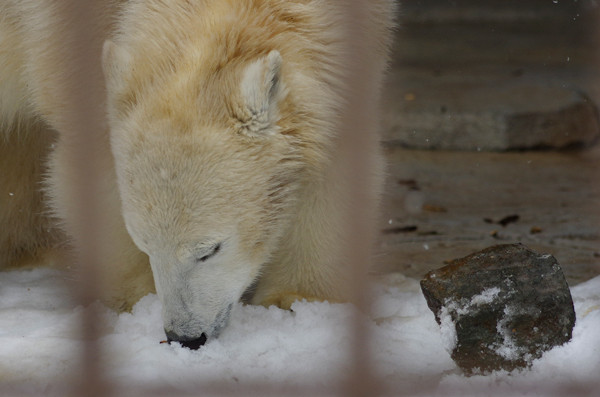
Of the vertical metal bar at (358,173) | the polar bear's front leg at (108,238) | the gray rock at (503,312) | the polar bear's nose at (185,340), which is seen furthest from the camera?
the polar bear's front leg at (108,238)

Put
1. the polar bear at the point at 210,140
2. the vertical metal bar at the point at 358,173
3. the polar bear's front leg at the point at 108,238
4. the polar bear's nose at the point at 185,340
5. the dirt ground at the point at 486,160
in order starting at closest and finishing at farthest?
the vertical metal bar at the point at 358,173
the polar bear at the point at 210,140
the polar bear's nose at the point at 185,340
the polar bear's front leg at the point at 108,238
the dirt ground at the point at 486,160

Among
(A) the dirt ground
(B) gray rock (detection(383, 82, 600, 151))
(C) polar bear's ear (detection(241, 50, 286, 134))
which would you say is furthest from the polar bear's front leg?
(B) gray rock (detection(383, 82, 600, 151))

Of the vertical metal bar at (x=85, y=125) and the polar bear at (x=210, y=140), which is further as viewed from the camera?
the vertical metal bar at (x=85, y=125)

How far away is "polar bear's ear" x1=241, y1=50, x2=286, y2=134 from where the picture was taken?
259 cm

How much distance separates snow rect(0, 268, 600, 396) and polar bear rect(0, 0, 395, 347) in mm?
136

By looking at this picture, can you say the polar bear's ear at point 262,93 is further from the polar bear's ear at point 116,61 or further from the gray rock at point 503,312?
the gray rock at point 503,312

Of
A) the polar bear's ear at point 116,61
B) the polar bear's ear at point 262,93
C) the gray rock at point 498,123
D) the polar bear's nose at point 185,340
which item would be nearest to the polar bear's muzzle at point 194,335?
the polar bear's nose at point 185,340

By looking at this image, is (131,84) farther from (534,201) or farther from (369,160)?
(534,201)

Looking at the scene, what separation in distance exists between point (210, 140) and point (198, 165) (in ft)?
0.27

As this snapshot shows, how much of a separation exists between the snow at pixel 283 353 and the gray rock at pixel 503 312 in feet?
0.12

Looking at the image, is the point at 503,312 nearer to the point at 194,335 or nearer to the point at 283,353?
the point at 283,353

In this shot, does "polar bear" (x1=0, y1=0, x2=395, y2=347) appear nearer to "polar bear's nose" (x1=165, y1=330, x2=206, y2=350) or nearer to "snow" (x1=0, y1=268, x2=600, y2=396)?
"polar bear's nose" (x1=165, y1=330, x2=206, y2=350)

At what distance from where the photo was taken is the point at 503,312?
2576 mm

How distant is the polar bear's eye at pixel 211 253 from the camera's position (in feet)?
8.93
